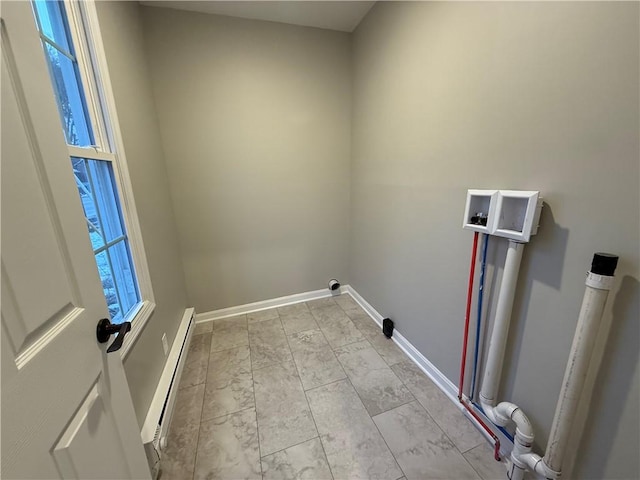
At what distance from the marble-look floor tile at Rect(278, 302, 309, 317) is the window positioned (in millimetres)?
1458

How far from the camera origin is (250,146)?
2.34 m

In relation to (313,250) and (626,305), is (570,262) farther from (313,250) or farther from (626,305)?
(313,250)

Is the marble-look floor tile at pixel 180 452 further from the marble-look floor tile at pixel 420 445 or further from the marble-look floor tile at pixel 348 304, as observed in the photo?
the marble-look floor tile at pixel 348 304

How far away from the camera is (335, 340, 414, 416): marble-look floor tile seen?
5.25 ft

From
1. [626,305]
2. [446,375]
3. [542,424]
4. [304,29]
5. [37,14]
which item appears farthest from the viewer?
[304,29]

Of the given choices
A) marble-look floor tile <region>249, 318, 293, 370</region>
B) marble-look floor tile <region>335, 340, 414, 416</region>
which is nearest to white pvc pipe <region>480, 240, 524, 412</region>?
marble-look floor tile <region>335, 340, 414, 416</region>

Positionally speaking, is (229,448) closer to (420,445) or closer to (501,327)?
(420,445)

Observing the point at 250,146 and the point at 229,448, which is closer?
the point at 229,448

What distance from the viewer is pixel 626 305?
0.83m

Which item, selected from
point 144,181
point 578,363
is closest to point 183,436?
point 144,181

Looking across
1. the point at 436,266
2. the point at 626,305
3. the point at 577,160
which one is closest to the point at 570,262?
the point at 626,305

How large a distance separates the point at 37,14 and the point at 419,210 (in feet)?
6.62

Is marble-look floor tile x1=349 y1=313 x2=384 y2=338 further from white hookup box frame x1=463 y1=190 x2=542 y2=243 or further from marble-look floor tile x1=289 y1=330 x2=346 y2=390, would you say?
white hookup box frame x1=463 y1=190 x2=542 y2=243

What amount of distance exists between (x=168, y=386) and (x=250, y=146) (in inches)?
76.9
